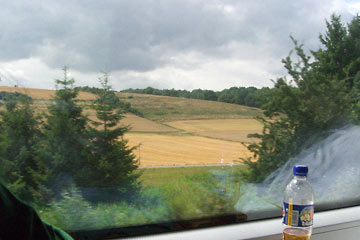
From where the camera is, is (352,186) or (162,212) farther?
(352,186)

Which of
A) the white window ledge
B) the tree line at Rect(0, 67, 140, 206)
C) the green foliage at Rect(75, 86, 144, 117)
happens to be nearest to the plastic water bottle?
the white window ledge

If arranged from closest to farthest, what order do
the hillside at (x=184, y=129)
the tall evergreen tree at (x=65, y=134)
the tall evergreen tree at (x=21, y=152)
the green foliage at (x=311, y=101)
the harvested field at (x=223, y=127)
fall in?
the tall evergreen tree at (x=21, y=152)
the tall evergreen tree at (x=65, y=134)
the hillside at (x=184, y=129)
the harvested field at (x=223, y=127)
the green foliage at (x=311, y=101)

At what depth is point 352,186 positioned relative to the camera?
9.33 ft

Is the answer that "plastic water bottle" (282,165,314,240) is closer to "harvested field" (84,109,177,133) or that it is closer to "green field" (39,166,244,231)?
"green field" (39,166,244,231)

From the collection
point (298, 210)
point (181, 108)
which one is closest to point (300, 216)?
point (298, 210)

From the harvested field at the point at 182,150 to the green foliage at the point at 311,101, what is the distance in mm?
222

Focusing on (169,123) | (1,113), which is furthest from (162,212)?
(1,113)

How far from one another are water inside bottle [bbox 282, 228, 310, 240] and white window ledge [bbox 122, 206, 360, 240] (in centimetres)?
8

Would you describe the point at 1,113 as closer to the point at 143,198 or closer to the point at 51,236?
the point at 143,198

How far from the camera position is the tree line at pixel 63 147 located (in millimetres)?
1707

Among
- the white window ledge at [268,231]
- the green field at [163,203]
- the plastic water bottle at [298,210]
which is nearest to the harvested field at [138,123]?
the green field at [163,203]

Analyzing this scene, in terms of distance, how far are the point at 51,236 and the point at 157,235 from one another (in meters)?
1.18

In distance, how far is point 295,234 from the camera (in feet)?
6.40

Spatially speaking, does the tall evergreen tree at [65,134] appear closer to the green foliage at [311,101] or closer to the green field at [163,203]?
the green field at [163,203]
